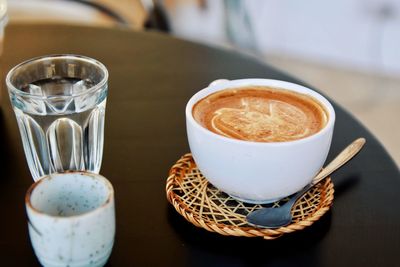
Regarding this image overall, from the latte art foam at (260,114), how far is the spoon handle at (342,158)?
0.06m

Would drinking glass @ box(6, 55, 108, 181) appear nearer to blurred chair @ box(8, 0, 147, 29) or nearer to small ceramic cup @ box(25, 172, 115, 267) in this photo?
small ceramic cup @ box(25, 172, 115, 267)

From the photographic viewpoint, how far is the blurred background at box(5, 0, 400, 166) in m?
1.70

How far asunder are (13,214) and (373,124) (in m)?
1.20

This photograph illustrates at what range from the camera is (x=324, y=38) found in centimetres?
177

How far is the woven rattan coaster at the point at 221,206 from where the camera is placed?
0.54 metres

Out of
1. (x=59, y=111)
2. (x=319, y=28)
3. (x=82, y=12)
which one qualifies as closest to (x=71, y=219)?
(x=59, y=111)

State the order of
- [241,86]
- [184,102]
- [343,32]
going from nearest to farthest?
[241,86] < [184,102] < [343,32]

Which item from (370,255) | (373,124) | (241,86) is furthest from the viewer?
(373,124)

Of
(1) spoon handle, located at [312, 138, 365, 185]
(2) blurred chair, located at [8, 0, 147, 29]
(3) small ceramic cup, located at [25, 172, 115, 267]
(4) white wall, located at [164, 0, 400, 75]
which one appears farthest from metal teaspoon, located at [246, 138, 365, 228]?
(4) white wall, located at [164, 0, 400, 75]

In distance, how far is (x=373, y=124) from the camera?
5.24 ft

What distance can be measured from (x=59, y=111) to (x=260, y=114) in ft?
0.63

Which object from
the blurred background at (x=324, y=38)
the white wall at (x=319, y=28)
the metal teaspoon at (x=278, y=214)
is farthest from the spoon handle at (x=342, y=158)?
the white wall at (x=319, y=28)

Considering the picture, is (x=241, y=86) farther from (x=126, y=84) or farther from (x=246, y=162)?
(x=126, y=84)

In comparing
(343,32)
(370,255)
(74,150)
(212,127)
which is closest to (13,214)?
(74,150)
